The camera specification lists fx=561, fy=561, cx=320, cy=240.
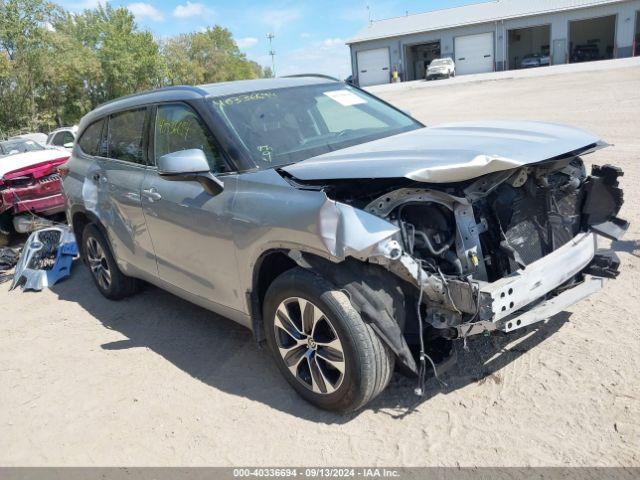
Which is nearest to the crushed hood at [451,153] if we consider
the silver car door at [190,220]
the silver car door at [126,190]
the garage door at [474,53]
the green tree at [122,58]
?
the silver car door at [190,220]

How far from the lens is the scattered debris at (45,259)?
6507 mm

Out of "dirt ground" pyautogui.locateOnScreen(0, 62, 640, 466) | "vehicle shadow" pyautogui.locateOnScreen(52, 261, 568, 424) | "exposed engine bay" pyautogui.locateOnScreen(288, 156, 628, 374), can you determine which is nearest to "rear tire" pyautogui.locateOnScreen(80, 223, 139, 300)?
"vehicle shadow" pyautogui.locateOnScreen(52, 261, 568, 424)

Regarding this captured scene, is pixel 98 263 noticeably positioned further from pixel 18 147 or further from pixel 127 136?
pixel 18 147

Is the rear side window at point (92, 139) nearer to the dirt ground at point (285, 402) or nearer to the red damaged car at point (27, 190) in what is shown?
the dirt ground at point (285, 402)

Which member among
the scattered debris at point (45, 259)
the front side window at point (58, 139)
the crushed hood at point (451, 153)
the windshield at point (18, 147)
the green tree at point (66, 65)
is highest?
the green tree at point (66, 65)

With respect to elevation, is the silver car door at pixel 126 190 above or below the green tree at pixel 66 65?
below

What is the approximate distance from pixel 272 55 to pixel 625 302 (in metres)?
79.5

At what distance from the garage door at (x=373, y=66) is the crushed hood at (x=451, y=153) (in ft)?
162

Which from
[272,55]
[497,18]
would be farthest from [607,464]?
[272,55]

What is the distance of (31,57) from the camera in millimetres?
29766

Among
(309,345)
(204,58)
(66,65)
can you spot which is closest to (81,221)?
(309,345)

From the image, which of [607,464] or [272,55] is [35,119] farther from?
[272,55]

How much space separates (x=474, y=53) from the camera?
4625cm

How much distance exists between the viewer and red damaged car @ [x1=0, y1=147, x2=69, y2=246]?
791 centimetres
